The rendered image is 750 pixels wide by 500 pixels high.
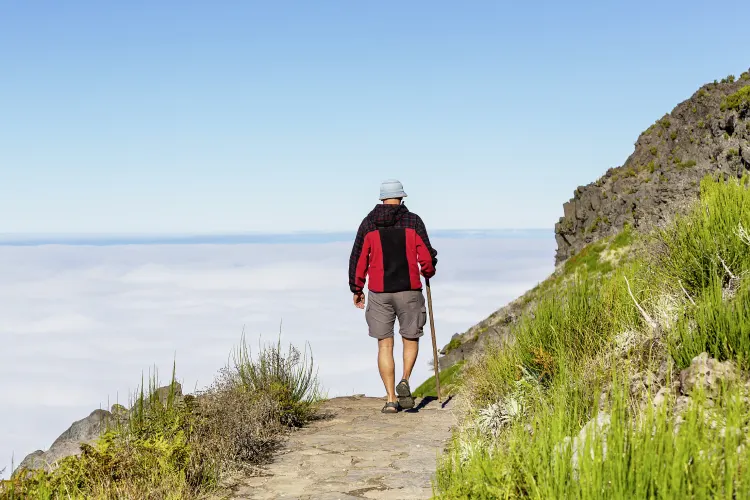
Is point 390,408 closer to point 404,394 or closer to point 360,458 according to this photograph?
point 404,394

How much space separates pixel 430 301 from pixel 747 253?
443cm

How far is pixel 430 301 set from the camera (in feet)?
33.1

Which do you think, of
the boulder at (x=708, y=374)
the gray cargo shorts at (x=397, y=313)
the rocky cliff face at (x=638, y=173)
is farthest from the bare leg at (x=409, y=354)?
the rocky cliff face at (x=638, y=173)

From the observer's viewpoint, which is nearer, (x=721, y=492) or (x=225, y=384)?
(x=721, y=492)

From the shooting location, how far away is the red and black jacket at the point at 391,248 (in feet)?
30.3

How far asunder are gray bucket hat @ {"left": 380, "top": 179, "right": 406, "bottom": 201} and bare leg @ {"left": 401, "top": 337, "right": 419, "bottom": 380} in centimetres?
190

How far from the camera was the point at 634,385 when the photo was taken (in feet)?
18.0

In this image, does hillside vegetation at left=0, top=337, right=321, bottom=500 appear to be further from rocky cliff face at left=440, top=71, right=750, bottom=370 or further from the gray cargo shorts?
rocky cliff face at left=440, top=71, right=750, bottom=370

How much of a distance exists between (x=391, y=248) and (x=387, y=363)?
1.53 m

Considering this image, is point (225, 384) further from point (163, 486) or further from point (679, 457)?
point (679, 457)

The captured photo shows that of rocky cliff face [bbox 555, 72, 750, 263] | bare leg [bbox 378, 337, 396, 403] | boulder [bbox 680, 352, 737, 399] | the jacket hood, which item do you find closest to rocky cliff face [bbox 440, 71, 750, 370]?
rocky cliff face [bbox 555, 72, 750, 263]

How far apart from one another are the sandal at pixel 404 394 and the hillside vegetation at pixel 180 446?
3.96 ft

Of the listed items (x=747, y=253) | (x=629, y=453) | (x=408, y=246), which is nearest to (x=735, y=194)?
(x=747, y=253)

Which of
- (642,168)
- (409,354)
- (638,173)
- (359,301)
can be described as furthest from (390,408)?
(642,168)
